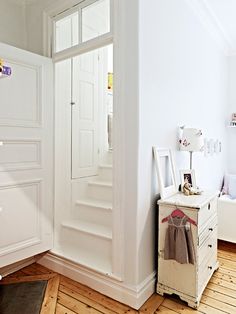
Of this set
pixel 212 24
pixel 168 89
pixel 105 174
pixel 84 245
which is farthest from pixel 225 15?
pixel 84 245

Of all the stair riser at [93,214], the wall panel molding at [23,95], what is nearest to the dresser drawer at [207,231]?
the stair riser at [93,214]

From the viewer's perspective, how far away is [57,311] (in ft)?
5.93

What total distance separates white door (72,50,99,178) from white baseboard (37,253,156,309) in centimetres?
94

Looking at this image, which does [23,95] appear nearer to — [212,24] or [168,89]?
[168,89]

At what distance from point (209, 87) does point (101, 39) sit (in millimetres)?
1870

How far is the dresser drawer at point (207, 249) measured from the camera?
194 centimetres

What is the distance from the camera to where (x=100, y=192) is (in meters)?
2.80

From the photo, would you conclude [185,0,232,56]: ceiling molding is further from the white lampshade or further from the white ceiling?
the white lampshade

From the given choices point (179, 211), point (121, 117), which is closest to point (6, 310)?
point (179, 211)

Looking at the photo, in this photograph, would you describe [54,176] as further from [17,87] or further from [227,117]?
[227,117]

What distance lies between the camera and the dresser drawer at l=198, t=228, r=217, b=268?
1.94m

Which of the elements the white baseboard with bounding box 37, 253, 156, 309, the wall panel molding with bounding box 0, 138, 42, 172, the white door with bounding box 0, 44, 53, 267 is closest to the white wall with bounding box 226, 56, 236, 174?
the white baseboard with bounding box 37, 253, 156, 309

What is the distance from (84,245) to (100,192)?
0.65 m

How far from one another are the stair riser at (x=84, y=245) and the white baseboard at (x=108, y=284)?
0.11 metres
